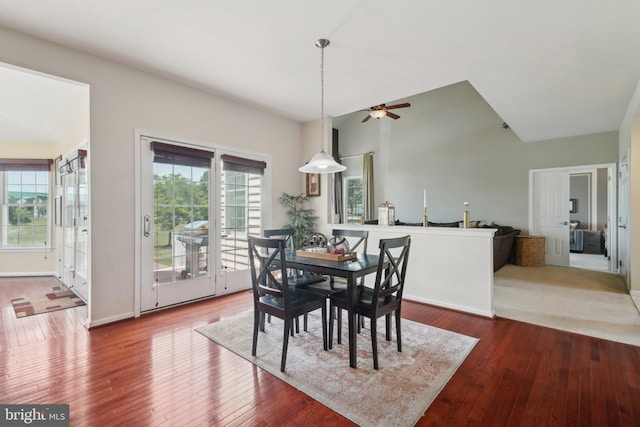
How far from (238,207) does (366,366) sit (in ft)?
9.50

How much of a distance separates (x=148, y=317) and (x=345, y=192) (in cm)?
632

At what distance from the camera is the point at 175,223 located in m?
3.66

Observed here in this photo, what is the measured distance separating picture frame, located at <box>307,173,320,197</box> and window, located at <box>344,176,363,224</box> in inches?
139

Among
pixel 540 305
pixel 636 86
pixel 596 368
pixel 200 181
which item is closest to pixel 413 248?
pixel 540 305

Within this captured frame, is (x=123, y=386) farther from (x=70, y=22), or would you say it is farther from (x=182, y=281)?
(x=70, y=22)

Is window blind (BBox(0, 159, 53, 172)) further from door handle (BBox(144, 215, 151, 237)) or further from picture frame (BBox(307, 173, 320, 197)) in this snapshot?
picture frame (BBox(307, 173, 320, 197))

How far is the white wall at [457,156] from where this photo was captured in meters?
6.14

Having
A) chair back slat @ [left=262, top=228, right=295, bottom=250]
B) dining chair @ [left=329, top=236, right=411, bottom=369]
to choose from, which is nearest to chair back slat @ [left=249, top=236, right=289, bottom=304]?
dining chair @ [left=329, top=236, right=411, bottom=369]

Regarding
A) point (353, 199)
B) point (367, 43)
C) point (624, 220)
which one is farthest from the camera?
point (353, 199)

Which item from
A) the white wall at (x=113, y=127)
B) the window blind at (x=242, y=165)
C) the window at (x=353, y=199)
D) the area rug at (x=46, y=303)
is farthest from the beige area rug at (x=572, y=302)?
the area rug at (x=46, y=303)

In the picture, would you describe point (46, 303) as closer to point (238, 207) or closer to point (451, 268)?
point (238, 207)

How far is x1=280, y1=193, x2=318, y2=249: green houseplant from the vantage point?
4934 mm

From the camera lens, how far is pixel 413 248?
3873 mm

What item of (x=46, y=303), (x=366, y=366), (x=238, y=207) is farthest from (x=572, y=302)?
(x=46, y=303)
